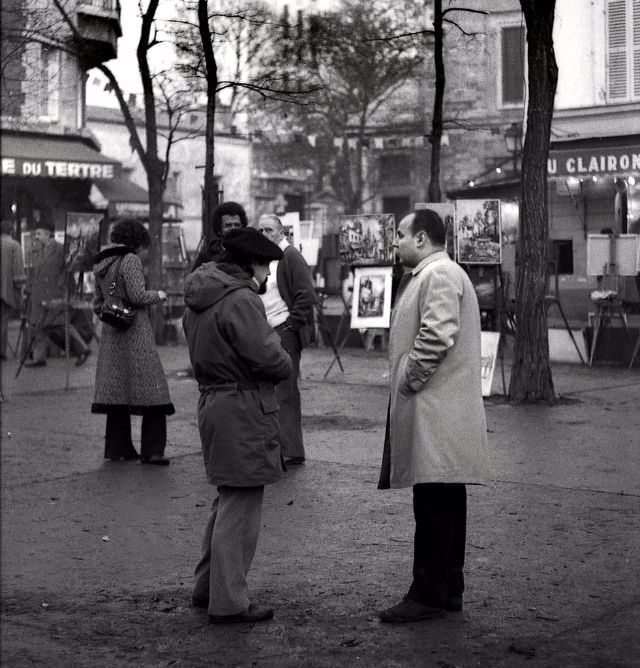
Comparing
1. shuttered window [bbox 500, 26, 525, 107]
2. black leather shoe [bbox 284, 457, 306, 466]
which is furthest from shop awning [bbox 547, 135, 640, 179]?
Answer: shuttered window [bbox 500, 26, 525, 107]

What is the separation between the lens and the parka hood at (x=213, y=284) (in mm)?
5426

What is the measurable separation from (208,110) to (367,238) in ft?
8.68

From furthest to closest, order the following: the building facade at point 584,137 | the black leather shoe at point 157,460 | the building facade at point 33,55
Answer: the building facade at point 584,137 < the black leather shoe at point 157,460 < the building facade at point 33,55

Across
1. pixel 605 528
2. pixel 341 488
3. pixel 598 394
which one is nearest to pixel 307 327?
pixel 341 488

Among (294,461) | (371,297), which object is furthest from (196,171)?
(294,461)

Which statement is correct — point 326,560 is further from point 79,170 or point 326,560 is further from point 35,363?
point 79,170

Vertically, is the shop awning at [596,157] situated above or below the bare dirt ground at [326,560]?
above

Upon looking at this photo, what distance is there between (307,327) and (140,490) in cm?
163

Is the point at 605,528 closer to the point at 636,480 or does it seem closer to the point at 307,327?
the point at 636,480

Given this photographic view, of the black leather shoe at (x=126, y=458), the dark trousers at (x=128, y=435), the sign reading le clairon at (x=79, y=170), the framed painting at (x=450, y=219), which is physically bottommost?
the black leather shoe at (x=126, y=458)

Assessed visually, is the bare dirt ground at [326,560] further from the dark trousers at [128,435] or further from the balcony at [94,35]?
the balcony at [94,35]

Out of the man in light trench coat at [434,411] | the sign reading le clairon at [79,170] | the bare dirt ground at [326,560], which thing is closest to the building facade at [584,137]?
the bare dirt ground at [326,560]

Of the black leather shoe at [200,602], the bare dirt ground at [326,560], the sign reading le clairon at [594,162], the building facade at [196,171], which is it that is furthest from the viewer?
the building facade at [196,171]

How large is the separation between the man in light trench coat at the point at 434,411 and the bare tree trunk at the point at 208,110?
357 inches
